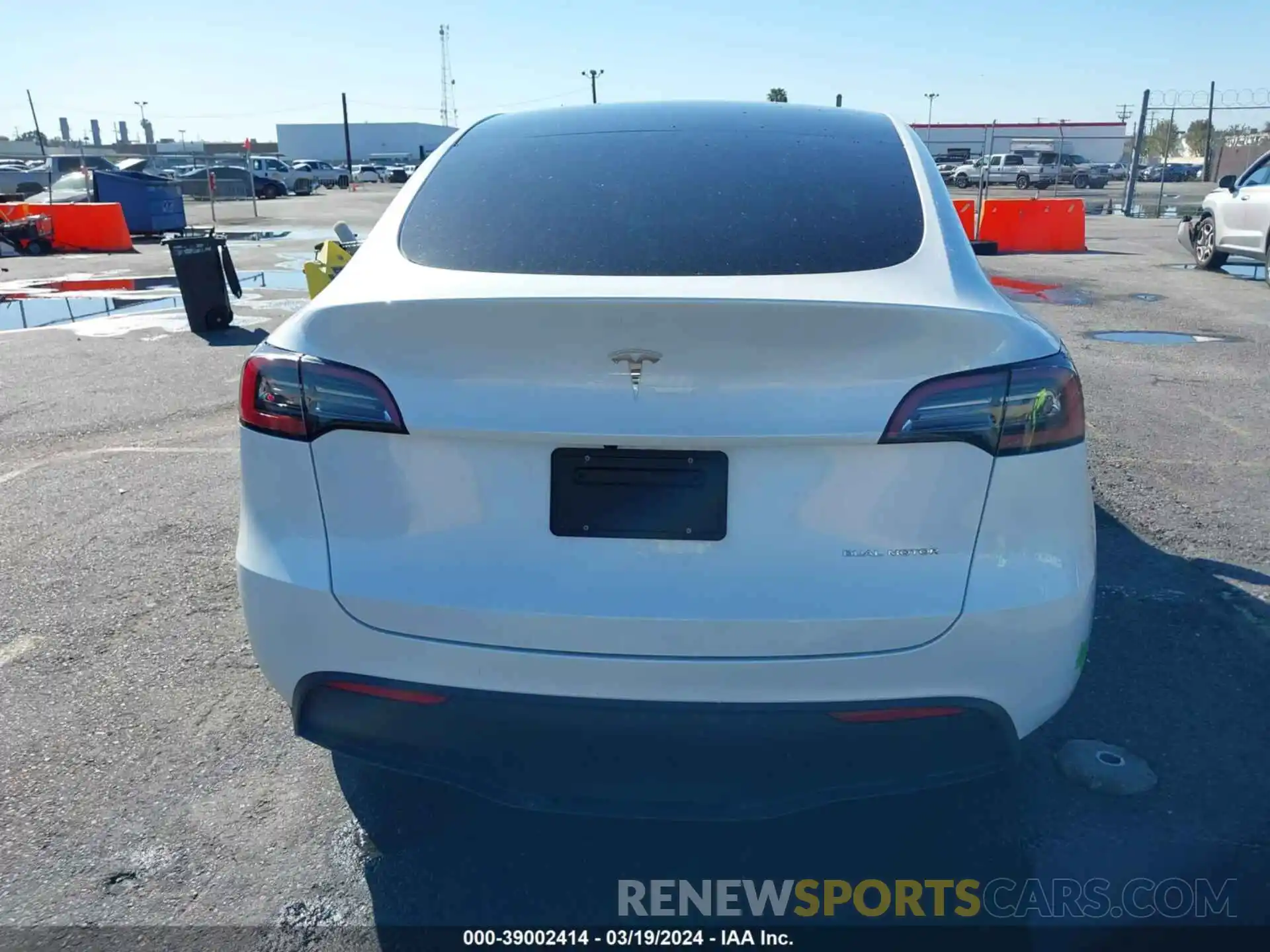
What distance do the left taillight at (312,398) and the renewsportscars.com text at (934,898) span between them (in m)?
1.37

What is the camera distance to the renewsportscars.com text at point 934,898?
2568mm

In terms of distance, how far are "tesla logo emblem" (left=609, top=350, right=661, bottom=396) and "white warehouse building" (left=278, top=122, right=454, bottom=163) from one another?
106 m

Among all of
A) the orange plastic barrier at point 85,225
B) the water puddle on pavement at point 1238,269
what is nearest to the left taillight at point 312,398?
the water puddle on pavement at point 1238,269

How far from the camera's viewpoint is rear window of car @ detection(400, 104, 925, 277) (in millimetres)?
2547

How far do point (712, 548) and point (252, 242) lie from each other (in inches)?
896

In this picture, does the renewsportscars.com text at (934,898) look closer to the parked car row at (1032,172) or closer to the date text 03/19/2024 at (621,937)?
the date text 03/19/2024 at (621,937)

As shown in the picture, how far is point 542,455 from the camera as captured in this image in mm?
2201

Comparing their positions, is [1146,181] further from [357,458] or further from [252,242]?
[357,458]

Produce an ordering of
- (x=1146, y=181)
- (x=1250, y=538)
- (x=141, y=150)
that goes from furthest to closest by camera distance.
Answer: (x=141, y=150)
(x=1146, y=181)
(x=1250, y=538)

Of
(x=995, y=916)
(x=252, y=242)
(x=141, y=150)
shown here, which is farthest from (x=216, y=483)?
(x=141, y=150)

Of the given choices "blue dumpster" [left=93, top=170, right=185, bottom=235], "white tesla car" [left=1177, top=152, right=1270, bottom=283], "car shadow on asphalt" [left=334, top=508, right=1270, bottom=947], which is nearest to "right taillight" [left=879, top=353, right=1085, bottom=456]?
"car shadow on asphalt" [left=334, top=508, right=1270, bottom=947]

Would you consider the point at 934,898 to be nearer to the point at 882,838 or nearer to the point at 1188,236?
the point at 882,838

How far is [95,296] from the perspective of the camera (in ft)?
45.9

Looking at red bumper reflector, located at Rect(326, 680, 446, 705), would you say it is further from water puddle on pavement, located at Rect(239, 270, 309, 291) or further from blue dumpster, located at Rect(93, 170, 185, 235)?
blue dumpster, located at Rect(93, 170, 185, 235)
